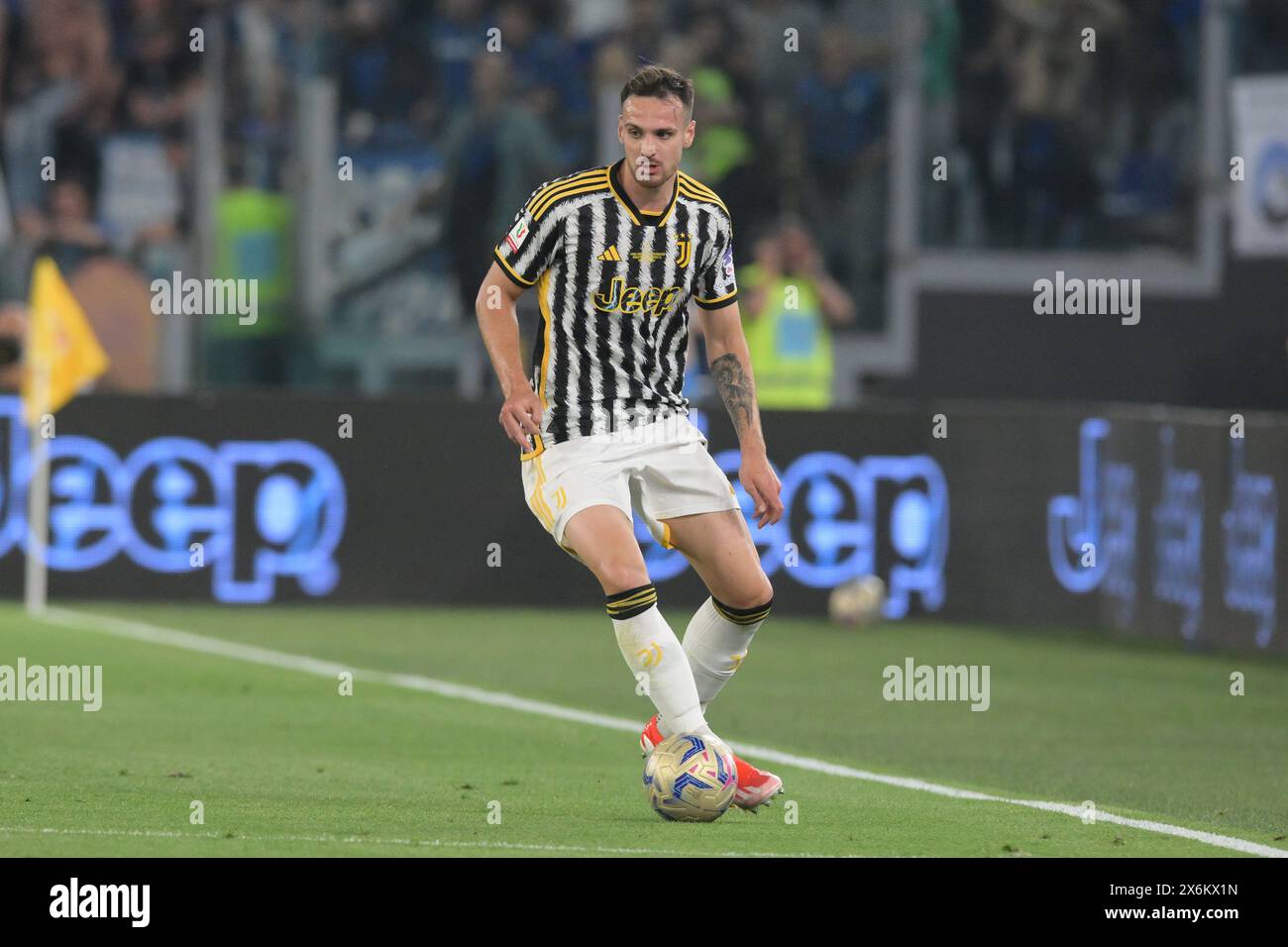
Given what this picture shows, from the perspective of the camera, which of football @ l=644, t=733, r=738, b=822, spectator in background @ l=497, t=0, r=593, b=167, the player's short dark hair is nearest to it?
football @ l=644, t=733, r=738, b=822

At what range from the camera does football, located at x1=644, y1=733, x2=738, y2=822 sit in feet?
23.0

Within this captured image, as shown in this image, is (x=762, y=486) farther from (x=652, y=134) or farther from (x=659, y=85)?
(x=659, y=85)

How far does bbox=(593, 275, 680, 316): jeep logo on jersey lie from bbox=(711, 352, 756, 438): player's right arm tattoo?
15.3 inches

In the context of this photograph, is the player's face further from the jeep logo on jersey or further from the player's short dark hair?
the jeep logo on jersey

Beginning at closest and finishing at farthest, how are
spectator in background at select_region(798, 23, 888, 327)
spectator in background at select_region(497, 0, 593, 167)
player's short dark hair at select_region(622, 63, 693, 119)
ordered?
player's short dark hair at select_region(622, 63, 693, 119), spectator in background at select_region(497, 0, 593, 167), spectator in background at select_region(798, 23, 888, 327)

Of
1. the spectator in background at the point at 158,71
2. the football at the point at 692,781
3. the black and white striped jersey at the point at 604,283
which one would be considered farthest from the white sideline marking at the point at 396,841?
the spectator in background at the point at 158,71

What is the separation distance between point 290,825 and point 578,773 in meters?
1.87

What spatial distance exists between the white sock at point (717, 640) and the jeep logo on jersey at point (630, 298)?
904 mm

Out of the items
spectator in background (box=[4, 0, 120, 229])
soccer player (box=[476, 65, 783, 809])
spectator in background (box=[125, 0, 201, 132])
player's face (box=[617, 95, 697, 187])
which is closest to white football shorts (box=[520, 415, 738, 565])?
soccer player (box=[476, 65, 783, 809])

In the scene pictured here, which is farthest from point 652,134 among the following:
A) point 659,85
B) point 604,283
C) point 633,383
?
point 633,383

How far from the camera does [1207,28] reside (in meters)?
20.0

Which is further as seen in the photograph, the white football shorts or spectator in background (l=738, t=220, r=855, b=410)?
spectator in background (l=738, t=220, r=855, b=410)

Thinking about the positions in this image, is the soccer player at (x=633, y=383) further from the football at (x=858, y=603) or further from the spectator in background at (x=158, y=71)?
the spectator in background at (x=158, y=71)
